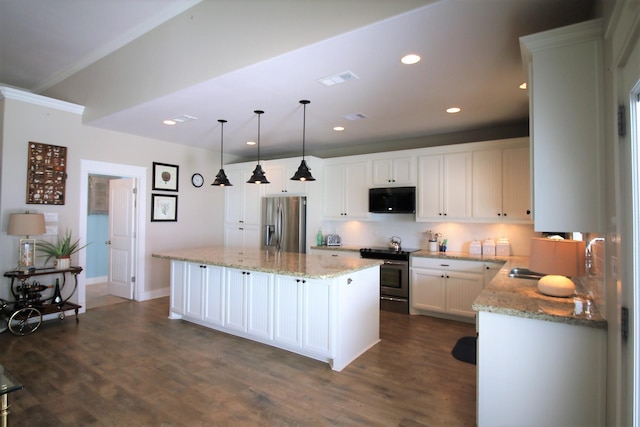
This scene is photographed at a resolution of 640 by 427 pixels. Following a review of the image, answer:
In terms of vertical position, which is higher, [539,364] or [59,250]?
[59,250]

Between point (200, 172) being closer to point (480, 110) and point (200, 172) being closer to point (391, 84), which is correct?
point (391, 84)

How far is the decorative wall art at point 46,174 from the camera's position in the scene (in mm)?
4125

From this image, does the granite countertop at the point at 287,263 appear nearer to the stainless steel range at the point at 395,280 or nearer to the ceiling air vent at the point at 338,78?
the stainless steel range at the point at 395,280

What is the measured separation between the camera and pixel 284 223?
5.70m

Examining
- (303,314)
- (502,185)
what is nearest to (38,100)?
(303,314)

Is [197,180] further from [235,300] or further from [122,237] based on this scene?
[235,300]

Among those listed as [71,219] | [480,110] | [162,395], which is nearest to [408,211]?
[480,110]

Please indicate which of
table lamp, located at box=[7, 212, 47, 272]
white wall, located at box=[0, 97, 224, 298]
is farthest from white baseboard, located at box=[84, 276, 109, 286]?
table lamp, located at box=[7, 212, 47, 272]

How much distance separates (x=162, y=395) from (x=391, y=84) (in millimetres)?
3115

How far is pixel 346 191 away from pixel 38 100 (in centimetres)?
423

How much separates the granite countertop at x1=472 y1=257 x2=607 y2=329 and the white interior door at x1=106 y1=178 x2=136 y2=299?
5101 millimetres

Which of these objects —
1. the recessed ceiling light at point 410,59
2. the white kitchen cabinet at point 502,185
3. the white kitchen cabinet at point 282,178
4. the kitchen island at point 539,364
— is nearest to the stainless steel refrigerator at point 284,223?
the white kitchen cabinet at point 282,178

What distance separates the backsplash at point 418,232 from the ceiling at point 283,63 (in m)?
1.23

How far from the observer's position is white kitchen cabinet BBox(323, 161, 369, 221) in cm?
523
